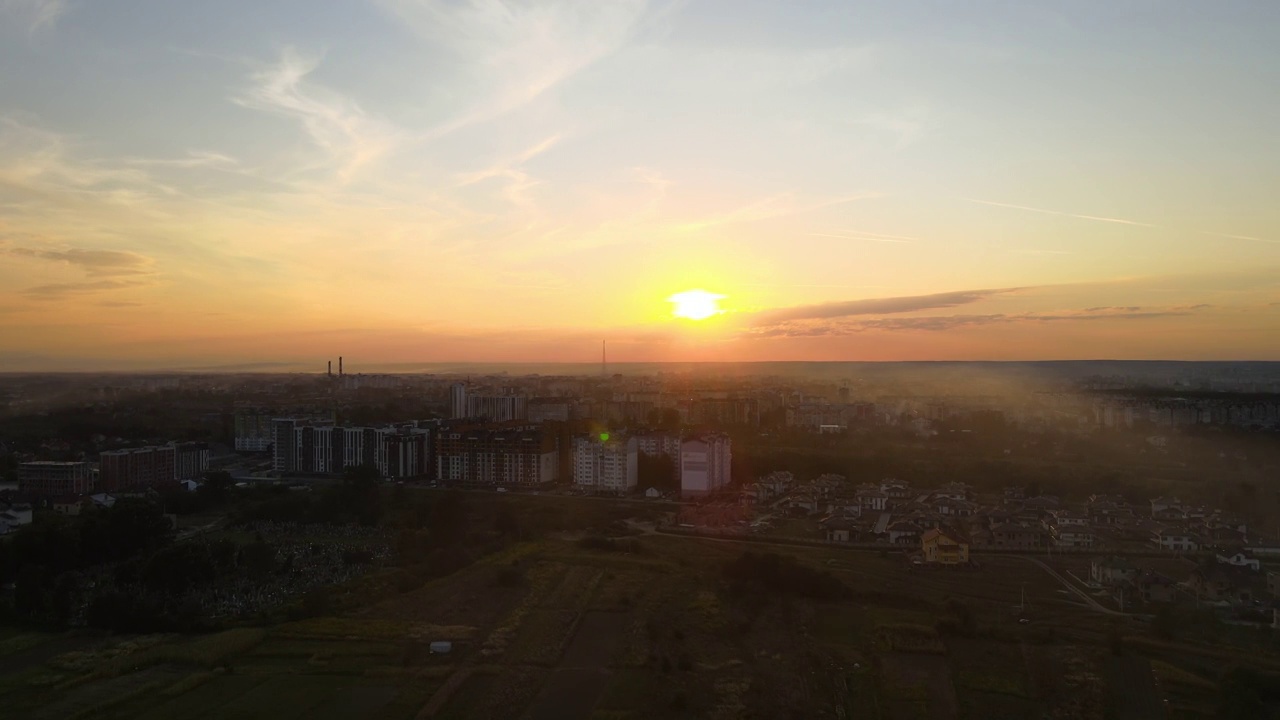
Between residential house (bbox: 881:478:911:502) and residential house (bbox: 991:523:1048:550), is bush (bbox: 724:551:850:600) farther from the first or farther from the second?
residential house (bbox: 881:478:911:502)

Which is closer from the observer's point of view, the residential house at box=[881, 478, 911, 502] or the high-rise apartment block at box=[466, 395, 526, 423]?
the residential house at box=[881, 478, 911, 502]

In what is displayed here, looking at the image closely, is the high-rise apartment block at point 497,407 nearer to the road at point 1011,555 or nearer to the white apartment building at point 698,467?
the white apartment building at point 698,467

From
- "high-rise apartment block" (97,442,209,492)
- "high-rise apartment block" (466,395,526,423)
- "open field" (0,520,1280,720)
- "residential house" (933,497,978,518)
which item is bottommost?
"open field" (0,520,1280,720)

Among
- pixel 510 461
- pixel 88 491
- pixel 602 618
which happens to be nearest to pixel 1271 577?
pixel 602 618

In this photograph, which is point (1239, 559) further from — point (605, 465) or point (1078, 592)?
point (605, 465)

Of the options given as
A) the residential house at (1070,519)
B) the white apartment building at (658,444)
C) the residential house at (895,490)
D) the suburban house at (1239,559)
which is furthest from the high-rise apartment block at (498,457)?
the suburban house at (1239,559)

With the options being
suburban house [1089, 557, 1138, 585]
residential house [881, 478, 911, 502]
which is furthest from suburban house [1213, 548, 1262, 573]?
residential house [881, 478, 911, 502]

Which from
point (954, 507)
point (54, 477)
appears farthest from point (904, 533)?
point (54, 477)

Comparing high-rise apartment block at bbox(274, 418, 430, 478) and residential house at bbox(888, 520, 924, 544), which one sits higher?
high-rise apartment block at bbox(274, 418, 430, 478)
